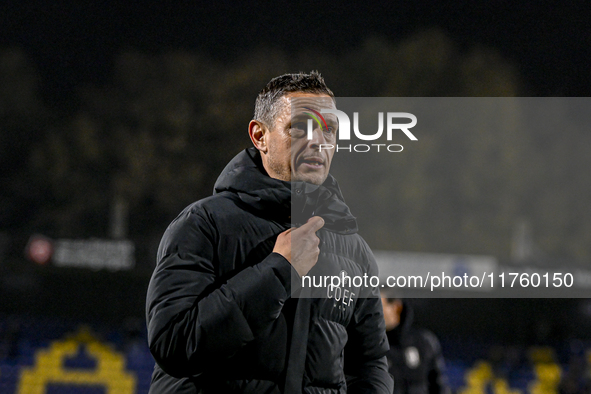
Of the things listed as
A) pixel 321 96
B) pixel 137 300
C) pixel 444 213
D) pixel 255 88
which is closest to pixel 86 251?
pixel 137 300

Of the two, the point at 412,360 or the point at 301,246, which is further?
the point at 412,360

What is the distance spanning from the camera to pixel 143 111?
62.3ft

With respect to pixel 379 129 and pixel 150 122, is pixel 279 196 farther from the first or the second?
pixel 150 122

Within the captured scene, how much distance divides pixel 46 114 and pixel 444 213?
17.0 meters

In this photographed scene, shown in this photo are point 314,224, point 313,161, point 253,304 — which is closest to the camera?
point 253,304

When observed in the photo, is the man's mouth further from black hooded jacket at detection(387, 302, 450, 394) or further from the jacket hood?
black hooded jacket at detection(387, 302, 450, 394)

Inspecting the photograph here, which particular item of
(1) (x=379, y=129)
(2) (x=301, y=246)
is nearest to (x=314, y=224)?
(2) (x=301, y=246)

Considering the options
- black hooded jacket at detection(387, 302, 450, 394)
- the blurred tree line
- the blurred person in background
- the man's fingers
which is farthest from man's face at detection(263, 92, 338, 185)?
the blurred tree line

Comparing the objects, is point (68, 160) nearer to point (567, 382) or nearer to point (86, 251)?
point (86, 251)

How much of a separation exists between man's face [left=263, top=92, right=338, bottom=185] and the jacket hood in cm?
3

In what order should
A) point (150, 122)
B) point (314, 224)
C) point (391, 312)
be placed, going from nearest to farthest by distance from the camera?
1. point (314, 224)
2. point (391, 312)
3. point (150, 122)

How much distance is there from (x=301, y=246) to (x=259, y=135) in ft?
1.22

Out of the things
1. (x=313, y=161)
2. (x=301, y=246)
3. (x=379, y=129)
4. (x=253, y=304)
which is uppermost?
(x=379, y=129)

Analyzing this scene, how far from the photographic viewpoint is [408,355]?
16.1 ft
